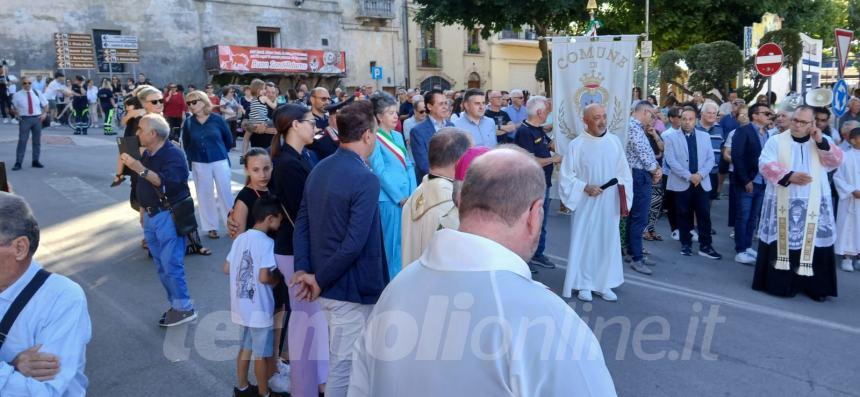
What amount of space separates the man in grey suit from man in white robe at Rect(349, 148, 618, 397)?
663cm

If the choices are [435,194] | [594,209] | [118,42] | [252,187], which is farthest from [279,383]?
[118,42]

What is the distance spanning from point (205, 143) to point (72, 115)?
15811 millimetres

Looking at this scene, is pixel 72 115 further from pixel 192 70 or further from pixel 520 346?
pixel 520 346

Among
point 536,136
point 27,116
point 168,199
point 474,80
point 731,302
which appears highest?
point 474,80

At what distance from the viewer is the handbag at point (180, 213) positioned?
197 inches

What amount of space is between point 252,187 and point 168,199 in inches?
47.5

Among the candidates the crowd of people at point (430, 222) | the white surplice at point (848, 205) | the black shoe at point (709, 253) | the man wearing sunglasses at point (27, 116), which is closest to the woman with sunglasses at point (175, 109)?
the man wearing sunglasses at point (27, 116)

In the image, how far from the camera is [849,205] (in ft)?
23.7

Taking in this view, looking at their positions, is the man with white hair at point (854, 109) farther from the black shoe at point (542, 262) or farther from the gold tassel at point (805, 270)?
the black shoe at point (542, 262)

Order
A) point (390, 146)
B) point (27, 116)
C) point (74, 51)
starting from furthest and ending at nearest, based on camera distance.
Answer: point (74, 51), point (27, 116), point (390, 146)

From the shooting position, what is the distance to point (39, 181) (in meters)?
10.9

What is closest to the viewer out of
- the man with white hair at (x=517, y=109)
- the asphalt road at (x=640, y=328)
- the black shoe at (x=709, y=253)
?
the asphalt road at (x=640, y=328)

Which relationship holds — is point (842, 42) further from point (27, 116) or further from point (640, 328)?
point (27, 116)

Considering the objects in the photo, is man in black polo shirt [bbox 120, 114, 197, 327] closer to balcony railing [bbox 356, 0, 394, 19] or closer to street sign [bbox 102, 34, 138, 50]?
street sign [bbox 102, 34, 138, 50]
